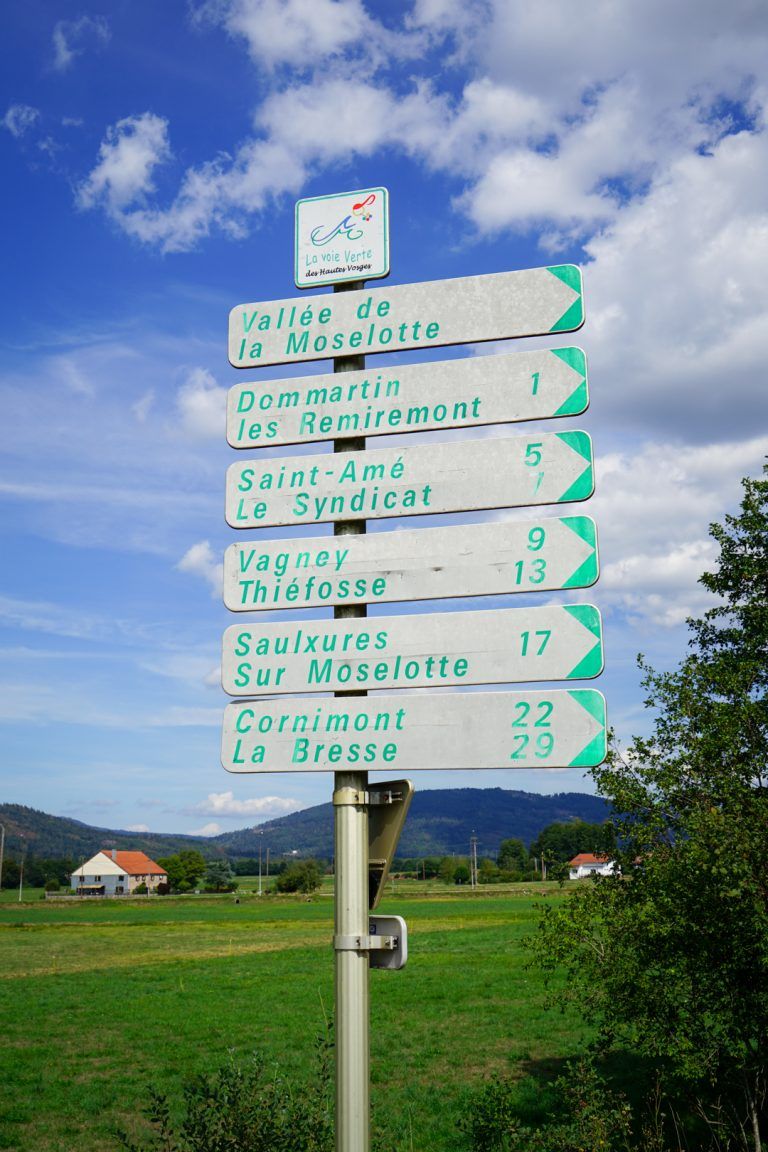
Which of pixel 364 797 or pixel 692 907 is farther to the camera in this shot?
pixel 692 907

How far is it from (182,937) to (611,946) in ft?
206

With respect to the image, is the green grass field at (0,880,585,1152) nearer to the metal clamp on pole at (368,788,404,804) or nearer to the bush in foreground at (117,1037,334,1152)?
the bush in foreground at (117,1037,334,1152)

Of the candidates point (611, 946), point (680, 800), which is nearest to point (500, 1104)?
point (611, 946)

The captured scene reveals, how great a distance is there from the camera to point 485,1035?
85.9 ft

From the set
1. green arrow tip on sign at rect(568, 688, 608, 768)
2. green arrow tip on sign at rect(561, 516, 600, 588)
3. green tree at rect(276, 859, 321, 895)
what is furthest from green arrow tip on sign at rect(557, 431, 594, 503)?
green tree at rect(276, 859, 321, 895)

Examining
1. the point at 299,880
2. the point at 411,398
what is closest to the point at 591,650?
the point at 411,398

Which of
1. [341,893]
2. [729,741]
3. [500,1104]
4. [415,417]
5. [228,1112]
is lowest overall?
[500,1104]

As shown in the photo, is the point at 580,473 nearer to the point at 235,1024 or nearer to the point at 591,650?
the point at 591,650

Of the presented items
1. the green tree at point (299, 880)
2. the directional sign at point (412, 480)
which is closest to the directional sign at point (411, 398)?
the directional sign at point (412, 480)

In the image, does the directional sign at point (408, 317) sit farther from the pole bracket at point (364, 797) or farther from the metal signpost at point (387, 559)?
the pole bracket at point (364, 797)

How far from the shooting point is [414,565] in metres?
4.40

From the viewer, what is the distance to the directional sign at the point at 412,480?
14.1 ft

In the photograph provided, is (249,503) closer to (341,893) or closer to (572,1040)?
(341,893)

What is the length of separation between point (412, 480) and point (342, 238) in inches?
54.9
